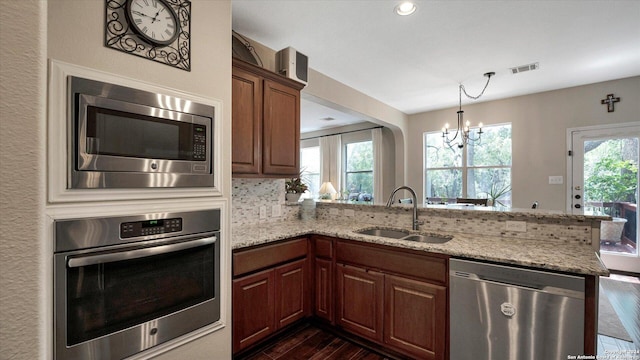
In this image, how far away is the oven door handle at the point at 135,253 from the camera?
3.74ft

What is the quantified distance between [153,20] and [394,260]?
203 cm

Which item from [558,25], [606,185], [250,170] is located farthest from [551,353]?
[606,185]

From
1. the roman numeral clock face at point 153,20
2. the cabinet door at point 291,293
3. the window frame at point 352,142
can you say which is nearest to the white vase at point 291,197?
the cabinet door at point 291,293

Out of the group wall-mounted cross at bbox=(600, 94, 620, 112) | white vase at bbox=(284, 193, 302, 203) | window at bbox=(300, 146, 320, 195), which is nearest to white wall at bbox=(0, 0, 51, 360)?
white vase at bbox=(284, 193, 302, 203)

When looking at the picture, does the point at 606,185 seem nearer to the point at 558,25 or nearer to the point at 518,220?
the point at 558,25

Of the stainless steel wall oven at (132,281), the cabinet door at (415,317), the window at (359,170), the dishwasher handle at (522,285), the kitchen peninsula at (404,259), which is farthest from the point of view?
the window at (359,170)

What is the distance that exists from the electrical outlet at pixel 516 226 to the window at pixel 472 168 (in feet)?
10.5

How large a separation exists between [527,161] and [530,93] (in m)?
1.14

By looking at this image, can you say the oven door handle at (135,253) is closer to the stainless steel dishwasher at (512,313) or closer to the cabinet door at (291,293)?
the cabinet door at (291,293)

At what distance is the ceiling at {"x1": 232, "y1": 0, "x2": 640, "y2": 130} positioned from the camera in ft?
7.67

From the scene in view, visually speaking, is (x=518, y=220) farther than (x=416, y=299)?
Yes

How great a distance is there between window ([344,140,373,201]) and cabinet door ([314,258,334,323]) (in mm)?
4240

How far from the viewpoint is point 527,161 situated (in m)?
4.79

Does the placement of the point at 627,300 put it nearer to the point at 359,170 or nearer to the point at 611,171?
the point at 611,171
